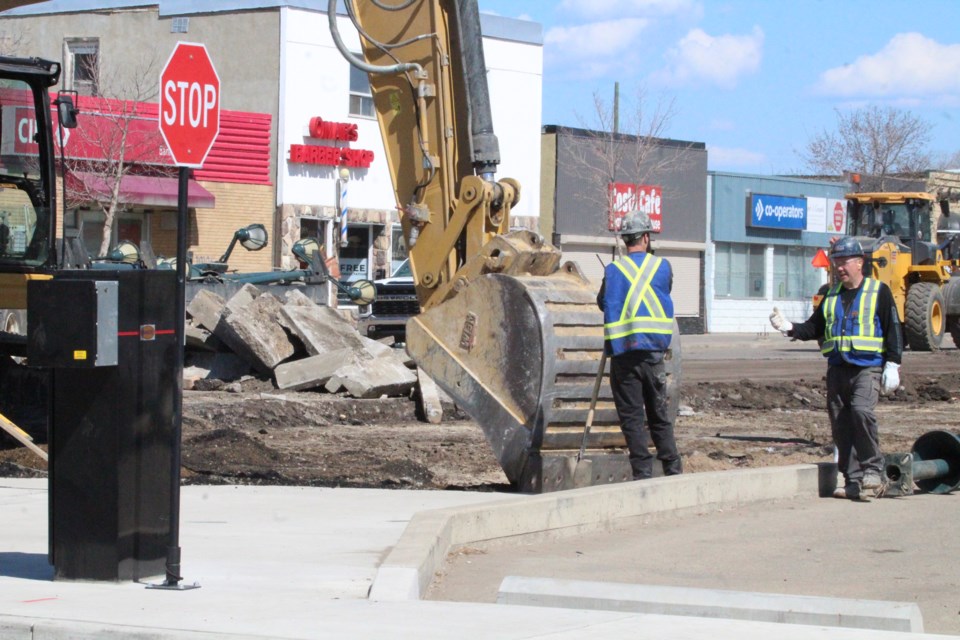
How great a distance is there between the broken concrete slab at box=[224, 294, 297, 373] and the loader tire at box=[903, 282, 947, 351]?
16.4 meters

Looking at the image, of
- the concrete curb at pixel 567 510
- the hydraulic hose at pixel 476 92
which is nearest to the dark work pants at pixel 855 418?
the concrete curb at pixel 567 510

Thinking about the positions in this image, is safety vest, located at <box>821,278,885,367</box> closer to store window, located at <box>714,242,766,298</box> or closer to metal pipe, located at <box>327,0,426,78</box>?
metal pipe, located at <box>327,0,426,78</box>

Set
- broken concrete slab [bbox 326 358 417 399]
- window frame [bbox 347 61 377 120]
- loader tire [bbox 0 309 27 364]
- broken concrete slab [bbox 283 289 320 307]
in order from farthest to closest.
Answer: window frame [bbox 347 61 377 120] < broken concrete slab [bbox 283 289 320 307] < broken concrete slab [bbox 326 358 417 399] < loader tire [bbox 0 309 27 364]

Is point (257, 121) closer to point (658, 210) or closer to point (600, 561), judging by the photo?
point (658, 210)

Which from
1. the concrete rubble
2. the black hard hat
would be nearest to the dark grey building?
the concrete rubble

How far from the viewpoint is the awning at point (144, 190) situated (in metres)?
29.6

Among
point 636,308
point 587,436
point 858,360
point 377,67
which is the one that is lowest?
point 587,436

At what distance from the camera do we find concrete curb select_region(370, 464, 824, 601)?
703 centimetres

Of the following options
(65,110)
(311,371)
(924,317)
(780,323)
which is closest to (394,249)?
(924,317)

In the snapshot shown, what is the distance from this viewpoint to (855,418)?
33.8ft

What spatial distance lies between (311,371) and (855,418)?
28.3ft

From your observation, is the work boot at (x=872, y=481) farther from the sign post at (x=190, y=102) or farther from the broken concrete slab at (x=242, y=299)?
the broken concrete slab at (x=242, y=299)

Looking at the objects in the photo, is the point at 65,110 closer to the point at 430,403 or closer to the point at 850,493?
the point at 430,403

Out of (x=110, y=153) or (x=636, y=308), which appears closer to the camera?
(x=636, y=308)
